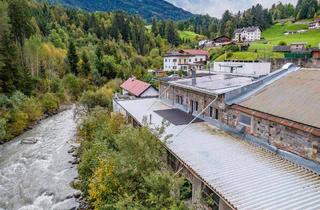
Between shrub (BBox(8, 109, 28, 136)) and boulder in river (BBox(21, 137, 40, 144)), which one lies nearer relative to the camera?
boulder in river (BBox(21, 137, 40, 144))

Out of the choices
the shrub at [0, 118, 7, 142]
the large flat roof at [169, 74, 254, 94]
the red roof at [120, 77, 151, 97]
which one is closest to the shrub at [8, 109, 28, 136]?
the shrub at [0, 118, 7, 142]

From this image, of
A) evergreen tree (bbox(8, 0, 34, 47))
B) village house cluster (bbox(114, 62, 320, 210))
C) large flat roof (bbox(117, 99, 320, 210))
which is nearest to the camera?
large flat roof (bbox(117, 99, 320, 210))

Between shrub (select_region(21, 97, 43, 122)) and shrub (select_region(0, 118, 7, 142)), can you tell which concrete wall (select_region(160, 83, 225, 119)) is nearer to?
shrub (select_region(0, 118, 7, 142))

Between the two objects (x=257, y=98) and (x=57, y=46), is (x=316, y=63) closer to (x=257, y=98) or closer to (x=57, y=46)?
(x=257, y=98)

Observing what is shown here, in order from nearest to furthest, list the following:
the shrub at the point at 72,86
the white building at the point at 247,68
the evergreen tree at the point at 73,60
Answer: the white building at the point at 247,68, the shrub at the point at 72,86, the evergreen tree at the point at 73,60

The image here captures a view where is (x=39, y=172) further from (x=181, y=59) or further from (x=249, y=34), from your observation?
(x=249, y=34)

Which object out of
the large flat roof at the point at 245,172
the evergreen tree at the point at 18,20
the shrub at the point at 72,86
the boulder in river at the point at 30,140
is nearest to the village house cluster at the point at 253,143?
the large flat roof at the point at 245,172

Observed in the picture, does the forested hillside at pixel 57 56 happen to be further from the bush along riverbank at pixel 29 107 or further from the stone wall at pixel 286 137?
the stone wall at pixel 286 137
